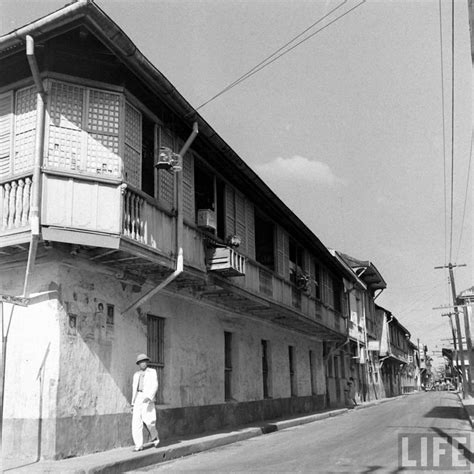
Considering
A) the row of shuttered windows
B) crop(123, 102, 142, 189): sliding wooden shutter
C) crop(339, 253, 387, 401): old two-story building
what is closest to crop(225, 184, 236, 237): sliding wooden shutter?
the row of shuttered windows

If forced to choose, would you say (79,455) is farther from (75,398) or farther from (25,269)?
(25,269)

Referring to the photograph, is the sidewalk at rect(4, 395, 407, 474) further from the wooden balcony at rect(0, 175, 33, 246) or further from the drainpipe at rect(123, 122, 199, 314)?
the wooden balcony at rect(0, 175, 33, 246)

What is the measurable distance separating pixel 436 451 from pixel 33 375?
712cm

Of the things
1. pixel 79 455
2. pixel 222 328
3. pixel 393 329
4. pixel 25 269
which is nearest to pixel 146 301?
pixel 25 269

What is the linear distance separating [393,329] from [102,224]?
50.3 metres

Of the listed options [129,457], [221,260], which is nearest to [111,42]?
[221,260]

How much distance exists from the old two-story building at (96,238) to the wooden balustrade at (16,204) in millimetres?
23

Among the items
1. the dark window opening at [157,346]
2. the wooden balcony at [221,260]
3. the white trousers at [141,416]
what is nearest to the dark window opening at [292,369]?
the wooden balcony at [221,260]

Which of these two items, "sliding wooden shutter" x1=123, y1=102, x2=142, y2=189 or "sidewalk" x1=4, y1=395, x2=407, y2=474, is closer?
"sidewalk" x1=4, y1=395, x2=407, y2=474

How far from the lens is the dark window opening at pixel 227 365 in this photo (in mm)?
16592

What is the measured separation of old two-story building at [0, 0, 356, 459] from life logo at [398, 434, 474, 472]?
4.88 meters

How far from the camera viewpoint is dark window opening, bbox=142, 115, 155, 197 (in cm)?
1214

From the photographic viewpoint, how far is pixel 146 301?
12.2 metres

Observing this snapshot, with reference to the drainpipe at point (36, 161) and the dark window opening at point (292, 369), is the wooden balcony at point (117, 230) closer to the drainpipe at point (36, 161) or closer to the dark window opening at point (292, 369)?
the drainpipe at point (36, 161)
